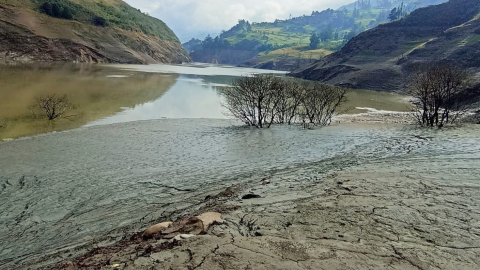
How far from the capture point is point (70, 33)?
389 feet

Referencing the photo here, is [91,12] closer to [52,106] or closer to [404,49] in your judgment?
[404,49]

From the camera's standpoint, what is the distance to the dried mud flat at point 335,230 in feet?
17.6

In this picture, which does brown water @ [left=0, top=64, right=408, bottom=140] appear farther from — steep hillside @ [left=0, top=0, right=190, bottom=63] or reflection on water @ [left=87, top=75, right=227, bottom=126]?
steep hillside @ [left=0, top=0, right=190, bottom=63]

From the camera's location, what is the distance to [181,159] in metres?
16.4

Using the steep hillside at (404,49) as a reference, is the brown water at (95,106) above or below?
below

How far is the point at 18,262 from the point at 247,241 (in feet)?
17.2

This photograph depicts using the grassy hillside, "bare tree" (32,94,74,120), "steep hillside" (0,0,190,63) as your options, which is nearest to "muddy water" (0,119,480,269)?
→ "bare tree" (32,94,74,120)

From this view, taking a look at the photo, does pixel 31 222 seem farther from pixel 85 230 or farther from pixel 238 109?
pixel 238 109

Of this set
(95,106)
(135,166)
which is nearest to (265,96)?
(135,166)

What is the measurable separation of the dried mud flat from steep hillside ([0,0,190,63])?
107778 mm

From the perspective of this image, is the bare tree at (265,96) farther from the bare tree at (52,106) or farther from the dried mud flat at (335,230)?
the dried mud flat at (335,230)

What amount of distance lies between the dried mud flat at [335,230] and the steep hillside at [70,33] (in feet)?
354

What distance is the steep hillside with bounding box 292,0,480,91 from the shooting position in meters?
82.4

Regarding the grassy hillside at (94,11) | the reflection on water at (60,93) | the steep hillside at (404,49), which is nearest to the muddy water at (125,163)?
the reflection on water at (60,93)
